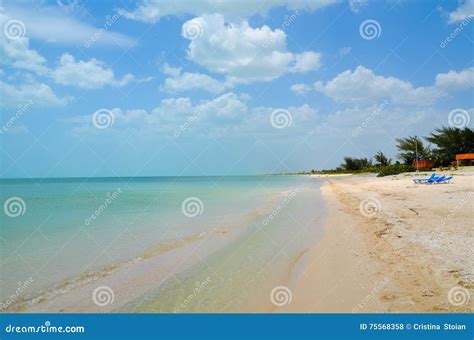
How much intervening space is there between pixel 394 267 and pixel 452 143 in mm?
48760

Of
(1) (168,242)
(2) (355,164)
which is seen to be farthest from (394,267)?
(2) (355,164)

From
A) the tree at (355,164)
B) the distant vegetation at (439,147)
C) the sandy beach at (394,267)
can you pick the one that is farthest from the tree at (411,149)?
the sandy beach at (394,267)

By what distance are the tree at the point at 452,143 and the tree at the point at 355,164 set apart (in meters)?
23.0

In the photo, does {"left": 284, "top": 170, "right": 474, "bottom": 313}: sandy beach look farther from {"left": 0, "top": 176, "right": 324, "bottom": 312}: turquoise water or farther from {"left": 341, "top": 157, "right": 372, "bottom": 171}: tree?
{"left": 341, "top": 157, "right": 372, "bottom": 171}: tree

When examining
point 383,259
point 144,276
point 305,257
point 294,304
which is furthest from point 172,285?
point 383,259

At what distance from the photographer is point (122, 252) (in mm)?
9281

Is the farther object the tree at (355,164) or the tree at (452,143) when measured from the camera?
the tree at (355,164)

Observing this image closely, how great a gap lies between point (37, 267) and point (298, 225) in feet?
25.0

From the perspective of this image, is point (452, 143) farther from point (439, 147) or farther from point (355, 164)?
point (355, 164)

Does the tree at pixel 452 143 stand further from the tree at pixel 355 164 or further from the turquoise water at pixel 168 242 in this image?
the turquoise water at pixel 168 242

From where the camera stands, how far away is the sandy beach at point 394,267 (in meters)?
5.04

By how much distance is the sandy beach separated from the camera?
5.04 m

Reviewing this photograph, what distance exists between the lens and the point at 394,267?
20.8 feet

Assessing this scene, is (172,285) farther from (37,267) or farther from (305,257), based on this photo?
(37,267)
